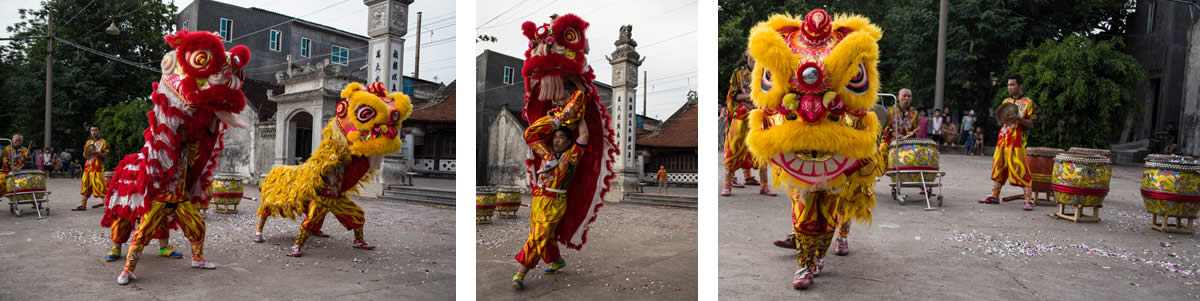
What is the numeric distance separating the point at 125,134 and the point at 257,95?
2.12 feet

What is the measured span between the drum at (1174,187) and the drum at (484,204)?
14.7ft

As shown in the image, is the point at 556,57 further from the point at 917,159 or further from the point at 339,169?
the point at 917,159

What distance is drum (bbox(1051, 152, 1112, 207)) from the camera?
4504mm

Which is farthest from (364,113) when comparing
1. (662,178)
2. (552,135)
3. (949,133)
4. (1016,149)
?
(949,133)

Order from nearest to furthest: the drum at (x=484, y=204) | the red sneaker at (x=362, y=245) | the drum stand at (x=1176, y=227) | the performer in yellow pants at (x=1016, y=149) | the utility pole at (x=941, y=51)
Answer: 1. the drum at (x=484, y=204)
2. the red sneaker at (x=362, y=245)
3. the drum stand at (x=1176, y=227)
4. the performer in yellow pants at (x=1016, y=149)
5. the utility pole at (x=941, y=51)

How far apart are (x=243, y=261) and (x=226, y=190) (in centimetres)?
57

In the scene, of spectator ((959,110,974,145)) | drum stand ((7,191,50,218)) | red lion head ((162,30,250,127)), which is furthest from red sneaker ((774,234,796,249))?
spectator ((959,110,974,145))

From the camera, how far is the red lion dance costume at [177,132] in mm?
2947

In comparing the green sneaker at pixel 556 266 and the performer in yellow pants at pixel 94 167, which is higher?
the performer in yellow pants at pixel 94 167

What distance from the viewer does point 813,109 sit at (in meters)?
2.72

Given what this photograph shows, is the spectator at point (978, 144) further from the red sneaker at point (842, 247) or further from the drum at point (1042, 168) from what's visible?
the red sneaker at point (842, 247)

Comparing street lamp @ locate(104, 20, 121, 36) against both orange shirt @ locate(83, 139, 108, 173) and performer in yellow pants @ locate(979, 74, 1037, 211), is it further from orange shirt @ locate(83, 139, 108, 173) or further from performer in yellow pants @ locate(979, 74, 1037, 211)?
performer in yellow pants @ locate(979, 74, 1037, 211)

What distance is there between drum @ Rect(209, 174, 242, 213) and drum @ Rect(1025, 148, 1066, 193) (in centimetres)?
620

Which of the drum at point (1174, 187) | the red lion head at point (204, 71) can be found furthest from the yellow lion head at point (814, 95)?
the drum at point (1174, 187)
